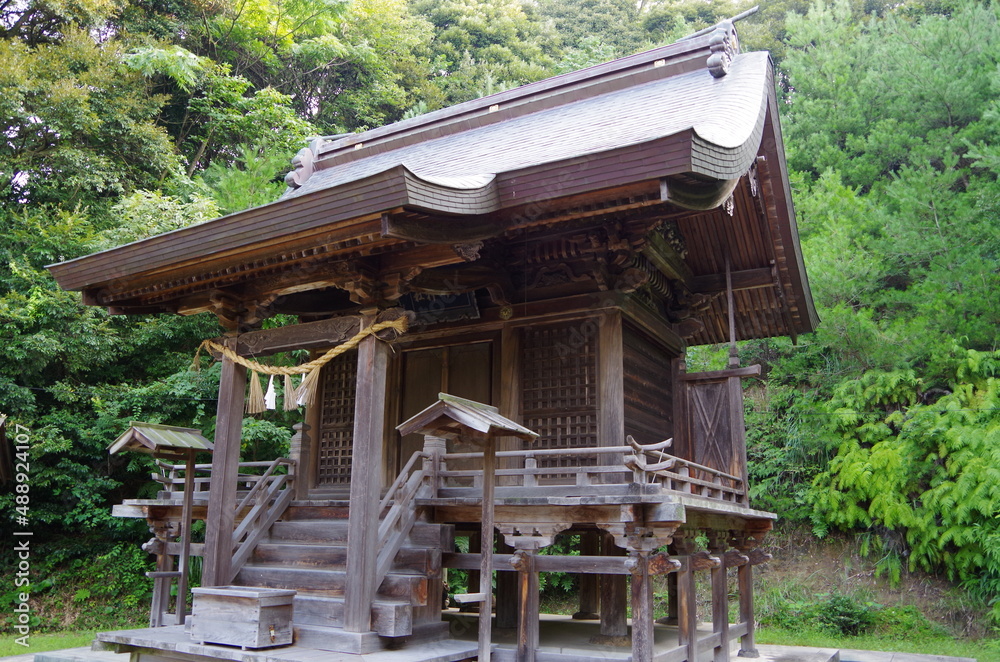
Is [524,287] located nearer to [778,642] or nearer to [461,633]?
[461,633]

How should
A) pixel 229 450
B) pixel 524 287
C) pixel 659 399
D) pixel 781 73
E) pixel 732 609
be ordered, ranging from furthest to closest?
pixel 781 73 → pixel 732 609 → pixel 659 399 → pixel 524 287 → pixel 229 450

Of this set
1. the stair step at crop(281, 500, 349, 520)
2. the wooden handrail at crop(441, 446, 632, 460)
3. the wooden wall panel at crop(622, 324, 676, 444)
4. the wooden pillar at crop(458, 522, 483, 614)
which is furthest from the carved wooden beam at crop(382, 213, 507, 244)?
the wooden pillar at crop(458, 522, 483, 614)

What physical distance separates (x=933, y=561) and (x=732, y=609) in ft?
12.5

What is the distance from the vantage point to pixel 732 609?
14.7 meters

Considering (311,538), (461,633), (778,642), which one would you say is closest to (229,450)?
(311,538)

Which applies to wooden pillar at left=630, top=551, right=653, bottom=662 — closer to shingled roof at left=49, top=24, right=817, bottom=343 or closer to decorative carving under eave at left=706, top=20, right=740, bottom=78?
shingled roof at left=49, top=24, right=817, bottom=343

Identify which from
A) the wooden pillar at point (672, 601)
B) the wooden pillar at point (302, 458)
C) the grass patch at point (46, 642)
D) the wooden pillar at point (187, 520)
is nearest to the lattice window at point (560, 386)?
the wooden pillar at point (302, 458)

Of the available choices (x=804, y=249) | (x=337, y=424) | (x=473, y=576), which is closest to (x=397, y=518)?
(x=337, y=424)

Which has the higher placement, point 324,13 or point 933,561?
point 324,13

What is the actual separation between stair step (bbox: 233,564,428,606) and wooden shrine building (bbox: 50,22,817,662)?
0.03 meters

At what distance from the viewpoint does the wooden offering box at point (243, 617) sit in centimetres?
570

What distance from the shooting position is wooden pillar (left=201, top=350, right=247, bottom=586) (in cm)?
691

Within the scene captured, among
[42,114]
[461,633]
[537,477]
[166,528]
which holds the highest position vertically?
[42,114]

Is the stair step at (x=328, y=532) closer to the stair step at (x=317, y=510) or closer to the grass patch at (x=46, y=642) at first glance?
the stair step at (x=317, y=510)
